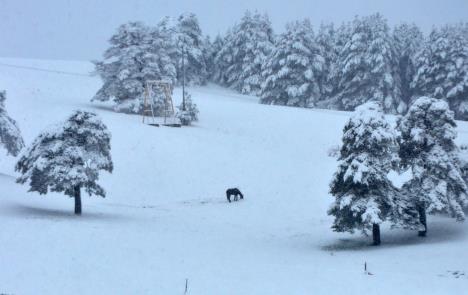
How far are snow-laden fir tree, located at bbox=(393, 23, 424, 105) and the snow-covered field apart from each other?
23043mm

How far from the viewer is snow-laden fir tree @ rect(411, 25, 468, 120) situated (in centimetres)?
6475

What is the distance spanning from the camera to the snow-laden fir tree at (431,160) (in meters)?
24.7

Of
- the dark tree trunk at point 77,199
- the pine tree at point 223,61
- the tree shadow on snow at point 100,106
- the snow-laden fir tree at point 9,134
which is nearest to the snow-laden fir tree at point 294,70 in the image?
the pine tree at point 223,61

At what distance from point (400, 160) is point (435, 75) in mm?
46235

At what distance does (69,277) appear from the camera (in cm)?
1595

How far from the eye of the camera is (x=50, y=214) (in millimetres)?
25594

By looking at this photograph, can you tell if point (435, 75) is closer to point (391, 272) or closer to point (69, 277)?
point (391, 272)

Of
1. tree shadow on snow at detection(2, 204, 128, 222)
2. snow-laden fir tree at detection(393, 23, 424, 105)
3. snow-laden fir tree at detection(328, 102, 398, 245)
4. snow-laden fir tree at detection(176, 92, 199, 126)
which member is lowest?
tree shadow on snow at detection(2, 204, 128, 222)

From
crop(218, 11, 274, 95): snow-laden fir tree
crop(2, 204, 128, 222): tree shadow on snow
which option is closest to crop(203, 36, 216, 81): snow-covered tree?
crop(218, 11, 274, 95): snow-laden fir tree

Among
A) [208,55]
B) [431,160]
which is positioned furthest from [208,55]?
[431,160]

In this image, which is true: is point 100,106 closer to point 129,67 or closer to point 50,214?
point 129,67

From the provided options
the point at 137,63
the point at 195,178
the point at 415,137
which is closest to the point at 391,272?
the point at 415,137

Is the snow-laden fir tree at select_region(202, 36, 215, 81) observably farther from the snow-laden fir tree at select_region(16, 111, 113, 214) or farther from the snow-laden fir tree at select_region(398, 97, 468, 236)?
the snow-laden fir tree at select_region(398, 97, 468, 236)

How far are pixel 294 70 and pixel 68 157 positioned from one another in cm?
4928
